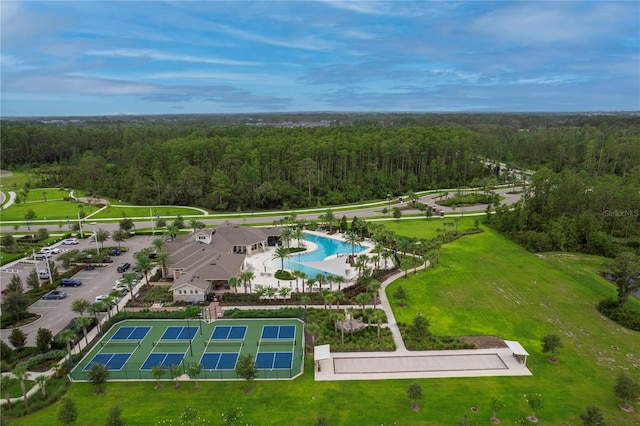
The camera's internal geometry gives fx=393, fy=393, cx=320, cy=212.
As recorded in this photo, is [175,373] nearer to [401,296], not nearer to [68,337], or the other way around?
[68,337]

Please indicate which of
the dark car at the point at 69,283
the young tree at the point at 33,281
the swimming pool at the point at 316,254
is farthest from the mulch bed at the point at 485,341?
the young tree at the point at 33,281

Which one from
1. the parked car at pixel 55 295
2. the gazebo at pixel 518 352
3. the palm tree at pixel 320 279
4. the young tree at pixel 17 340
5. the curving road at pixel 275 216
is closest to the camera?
the gazebo at pixel 518 352

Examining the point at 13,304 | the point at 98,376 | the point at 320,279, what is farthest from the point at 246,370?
the point at 13,304

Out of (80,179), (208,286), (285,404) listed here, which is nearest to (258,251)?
(208,286)

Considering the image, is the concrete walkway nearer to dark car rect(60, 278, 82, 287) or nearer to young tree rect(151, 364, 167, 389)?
young tree rect(151, 364, 167, 389)

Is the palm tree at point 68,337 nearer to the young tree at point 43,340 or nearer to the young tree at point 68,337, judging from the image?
the young tree at point 68,337

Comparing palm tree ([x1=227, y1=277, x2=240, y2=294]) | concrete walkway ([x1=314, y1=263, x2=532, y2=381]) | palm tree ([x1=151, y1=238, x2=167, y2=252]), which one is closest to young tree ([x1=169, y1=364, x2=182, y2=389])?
concrete walkway ([x1=314, y1=263, x2=532, y2=381])
